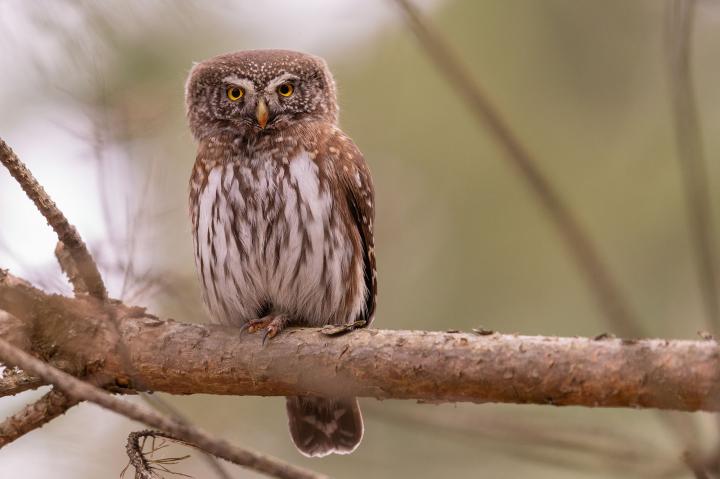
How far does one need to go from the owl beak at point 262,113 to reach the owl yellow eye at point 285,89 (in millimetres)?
162

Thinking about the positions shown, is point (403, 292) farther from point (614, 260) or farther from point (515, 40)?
point (515, 40)

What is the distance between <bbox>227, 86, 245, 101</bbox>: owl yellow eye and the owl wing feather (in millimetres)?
582

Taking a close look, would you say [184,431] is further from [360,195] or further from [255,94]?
[255,94]

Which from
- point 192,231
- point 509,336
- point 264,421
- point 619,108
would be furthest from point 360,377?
point 619,108

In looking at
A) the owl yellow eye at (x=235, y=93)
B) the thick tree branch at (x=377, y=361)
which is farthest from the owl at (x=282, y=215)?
the thick tree branch at (x=377, y=361)

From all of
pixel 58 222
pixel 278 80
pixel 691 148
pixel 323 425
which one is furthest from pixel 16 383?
pixel 691 148

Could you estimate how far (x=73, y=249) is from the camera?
3.23m

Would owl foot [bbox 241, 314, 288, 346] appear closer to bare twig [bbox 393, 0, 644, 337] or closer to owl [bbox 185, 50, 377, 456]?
owl [bbox 185, 50, 377, 456]

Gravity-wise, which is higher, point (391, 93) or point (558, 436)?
point (391, 93)

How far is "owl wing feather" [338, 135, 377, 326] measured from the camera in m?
4.38

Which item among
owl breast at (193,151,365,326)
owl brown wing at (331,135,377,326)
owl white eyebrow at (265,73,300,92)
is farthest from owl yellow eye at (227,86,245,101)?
owl brown wing at (331,135,377,326)

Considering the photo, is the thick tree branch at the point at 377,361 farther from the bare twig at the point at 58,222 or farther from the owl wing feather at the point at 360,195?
the owl wing feather at the point at 360,195

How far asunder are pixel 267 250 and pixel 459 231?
2.83 meters

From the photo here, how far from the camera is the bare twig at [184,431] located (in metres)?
1.94
